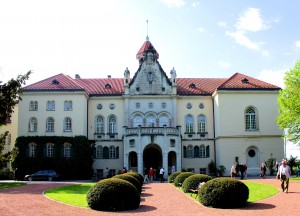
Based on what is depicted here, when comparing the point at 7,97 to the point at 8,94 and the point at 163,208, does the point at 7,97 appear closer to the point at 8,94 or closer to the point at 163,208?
the point at 8,94

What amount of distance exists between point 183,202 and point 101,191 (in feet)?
16.0

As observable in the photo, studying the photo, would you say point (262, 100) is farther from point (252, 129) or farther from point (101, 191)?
point (101, 191)

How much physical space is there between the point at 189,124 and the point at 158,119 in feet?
14.4

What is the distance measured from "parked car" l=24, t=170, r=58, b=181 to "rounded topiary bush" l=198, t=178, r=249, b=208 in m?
30.6

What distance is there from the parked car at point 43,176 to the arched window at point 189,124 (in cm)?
1857

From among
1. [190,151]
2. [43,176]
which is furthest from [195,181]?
[190,151]

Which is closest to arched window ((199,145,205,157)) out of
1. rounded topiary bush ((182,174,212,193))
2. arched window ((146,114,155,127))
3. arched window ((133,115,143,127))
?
arched window ((146,114,155,127))

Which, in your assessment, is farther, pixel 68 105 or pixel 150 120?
pixel 150 120

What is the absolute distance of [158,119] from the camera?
5291 cm

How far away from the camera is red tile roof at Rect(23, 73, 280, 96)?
167ft

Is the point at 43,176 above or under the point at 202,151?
under

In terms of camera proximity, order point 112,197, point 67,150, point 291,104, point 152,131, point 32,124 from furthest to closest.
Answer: point 32,124
point 67,150
point 152,131
point 291,104
point 112,197

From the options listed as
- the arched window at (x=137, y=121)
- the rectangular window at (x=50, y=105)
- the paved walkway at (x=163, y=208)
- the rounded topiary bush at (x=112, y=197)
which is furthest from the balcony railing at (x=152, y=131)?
the rounded topiary bush at (x=112, y=197)

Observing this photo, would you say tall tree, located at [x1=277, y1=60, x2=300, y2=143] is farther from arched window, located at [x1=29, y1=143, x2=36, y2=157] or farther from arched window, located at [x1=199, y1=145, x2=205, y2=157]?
arched window, located at [x1=29, y1=143, x2=36, y2=157]
